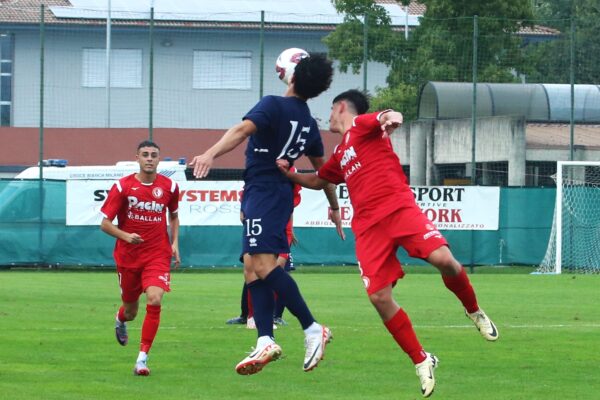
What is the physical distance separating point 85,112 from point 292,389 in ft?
86.2

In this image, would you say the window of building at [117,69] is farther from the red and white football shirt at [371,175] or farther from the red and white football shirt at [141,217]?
the red and white football shirt at [371,175]

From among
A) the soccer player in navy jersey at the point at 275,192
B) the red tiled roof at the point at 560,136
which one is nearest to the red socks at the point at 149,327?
the soccer player in navy jersey at the point at 275,192

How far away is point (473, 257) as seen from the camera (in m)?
28.7

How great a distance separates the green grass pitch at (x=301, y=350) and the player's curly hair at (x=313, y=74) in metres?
2.26

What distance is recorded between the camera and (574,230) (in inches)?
1131

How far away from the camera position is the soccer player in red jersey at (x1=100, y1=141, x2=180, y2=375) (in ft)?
38.3

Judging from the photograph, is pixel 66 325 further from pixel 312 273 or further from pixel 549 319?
pixel 312 273

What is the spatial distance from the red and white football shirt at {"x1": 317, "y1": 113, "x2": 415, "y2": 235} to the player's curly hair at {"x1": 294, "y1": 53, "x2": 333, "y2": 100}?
0.48 m

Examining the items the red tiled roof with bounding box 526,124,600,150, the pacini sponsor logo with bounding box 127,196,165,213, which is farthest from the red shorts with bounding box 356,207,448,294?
the red tiled roof with bounding box 526,124,600,150

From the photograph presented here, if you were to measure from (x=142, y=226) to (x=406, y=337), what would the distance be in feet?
11.9

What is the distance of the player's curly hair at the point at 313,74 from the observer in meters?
9.70

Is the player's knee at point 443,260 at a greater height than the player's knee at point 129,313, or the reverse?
the player's knee at point 443,260

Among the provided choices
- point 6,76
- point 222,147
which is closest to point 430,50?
point 6,76

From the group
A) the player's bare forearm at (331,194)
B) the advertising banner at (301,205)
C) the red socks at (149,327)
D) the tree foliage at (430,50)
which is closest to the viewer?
the player's bare forearm at (331,194)
